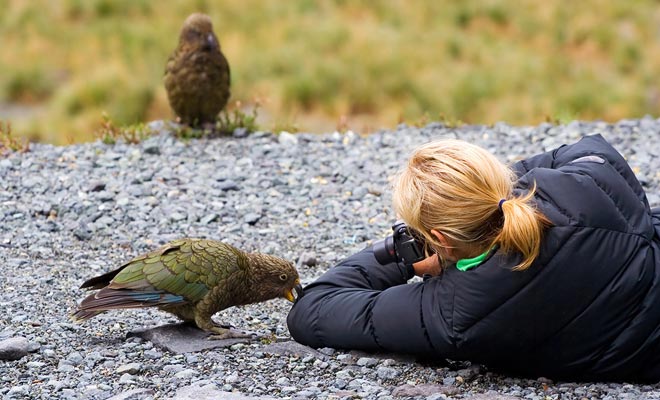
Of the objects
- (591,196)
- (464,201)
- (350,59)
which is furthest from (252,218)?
(350,59)

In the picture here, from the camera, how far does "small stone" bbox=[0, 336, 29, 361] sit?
13.8ft

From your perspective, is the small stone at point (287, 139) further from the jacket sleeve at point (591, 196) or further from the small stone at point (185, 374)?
the jacket sleeve at point (591, 196)

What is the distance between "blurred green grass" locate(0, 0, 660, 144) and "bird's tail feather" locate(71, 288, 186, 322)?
7.53 meters

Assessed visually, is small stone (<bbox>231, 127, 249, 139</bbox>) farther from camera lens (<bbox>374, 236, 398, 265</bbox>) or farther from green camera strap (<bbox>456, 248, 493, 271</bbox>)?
green camera strap (<bbox>456, 248, 493, 271</bbox>)

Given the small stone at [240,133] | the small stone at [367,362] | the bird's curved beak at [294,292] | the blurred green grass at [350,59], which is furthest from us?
the blurred green grass at [350,59]

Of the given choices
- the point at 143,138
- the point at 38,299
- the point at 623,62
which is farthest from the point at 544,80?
the point at 38,299

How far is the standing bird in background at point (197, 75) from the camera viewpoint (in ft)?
28.0

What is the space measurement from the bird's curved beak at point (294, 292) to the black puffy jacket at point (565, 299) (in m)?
0.62

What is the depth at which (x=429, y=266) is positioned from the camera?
3.94 m

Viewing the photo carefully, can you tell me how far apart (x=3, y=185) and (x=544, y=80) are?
9335mm

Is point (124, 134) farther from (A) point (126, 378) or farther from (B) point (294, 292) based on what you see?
(A) point (126, 378)

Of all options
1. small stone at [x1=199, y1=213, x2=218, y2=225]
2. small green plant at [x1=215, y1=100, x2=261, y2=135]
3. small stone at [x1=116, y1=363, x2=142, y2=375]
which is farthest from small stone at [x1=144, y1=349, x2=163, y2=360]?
small green plant at [x1=215, y1=100, x2=261, y2=135]

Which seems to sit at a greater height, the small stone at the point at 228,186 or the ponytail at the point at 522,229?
the small stone at the point at 228,186

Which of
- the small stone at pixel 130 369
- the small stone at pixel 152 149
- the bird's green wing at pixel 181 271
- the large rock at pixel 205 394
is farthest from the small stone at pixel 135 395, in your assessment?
the small stone at pixel 152 149
